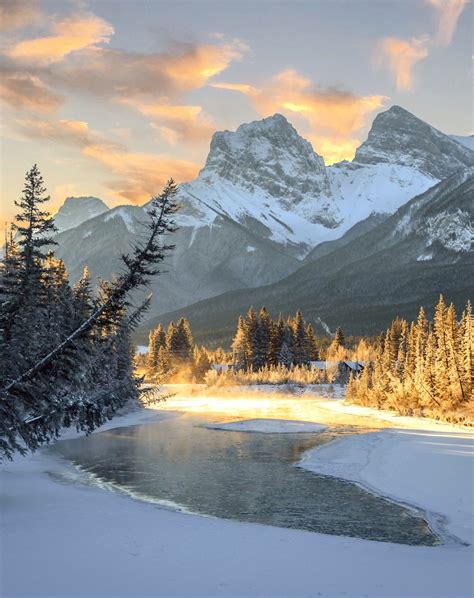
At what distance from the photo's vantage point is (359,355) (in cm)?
12112

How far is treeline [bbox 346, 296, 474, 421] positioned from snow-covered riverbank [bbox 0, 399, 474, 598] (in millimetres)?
36889

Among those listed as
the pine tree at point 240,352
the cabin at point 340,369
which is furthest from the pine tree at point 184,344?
the cabin at point 340,369

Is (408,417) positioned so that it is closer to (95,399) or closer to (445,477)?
(445,477)

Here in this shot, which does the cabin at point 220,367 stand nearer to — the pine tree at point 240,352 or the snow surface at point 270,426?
the pine tree at point 240,352

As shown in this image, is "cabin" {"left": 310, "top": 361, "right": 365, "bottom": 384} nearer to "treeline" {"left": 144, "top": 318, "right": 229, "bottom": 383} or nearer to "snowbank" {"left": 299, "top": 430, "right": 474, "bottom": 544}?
"treeline" {"left": 144, "top": 318, "right": 229, "bottom": 383}

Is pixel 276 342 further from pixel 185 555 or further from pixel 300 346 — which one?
pixel 185 555

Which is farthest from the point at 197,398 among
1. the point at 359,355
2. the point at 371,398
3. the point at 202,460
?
the point at 202,460

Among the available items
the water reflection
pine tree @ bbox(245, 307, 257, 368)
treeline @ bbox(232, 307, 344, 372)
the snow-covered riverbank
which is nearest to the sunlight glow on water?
the water reflection

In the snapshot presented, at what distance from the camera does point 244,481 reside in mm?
25656

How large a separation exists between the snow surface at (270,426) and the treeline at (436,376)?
14.6 m

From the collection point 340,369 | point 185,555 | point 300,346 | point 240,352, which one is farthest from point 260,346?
point 185,555

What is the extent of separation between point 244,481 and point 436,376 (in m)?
40.1

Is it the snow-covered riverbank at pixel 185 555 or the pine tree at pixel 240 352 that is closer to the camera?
the snow-covered riverbank at pixel 185 555

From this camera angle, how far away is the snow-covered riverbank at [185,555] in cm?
1141
